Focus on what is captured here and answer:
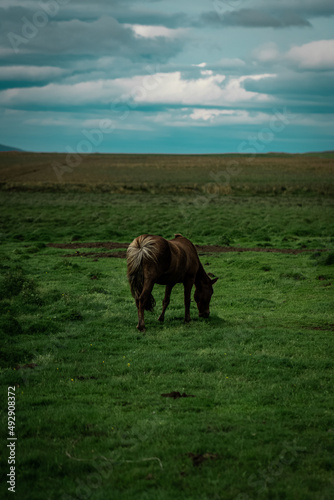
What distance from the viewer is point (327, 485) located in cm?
522

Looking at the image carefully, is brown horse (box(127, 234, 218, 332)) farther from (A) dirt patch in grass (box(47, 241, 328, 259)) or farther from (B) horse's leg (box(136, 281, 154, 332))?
(A) dirt patch in grass (box(47, 241, 328, 259))

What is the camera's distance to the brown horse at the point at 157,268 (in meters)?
11.8

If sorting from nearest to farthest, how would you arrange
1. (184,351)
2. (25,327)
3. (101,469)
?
(101,469) < (184,351) < (25,327)

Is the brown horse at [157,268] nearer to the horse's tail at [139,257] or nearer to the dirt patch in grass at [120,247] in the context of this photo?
the horse's tail at [139,257]

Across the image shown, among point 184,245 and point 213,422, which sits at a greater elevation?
point 184,245

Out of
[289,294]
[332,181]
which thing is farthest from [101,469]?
[332,181]

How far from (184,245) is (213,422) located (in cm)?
724

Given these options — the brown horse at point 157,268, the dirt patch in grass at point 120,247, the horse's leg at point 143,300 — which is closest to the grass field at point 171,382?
the horse's leg at point 143,300

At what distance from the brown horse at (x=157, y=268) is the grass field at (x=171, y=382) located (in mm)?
599

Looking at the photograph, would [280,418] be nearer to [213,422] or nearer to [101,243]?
[213,422]

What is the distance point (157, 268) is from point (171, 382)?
4.00 metres

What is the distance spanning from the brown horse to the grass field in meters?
0.60

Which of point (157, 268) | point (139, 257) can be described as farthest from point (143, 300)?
point (139, 257)

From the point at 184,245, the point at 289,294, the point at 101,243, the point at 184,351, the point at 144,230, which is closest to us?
the point at 184,351
